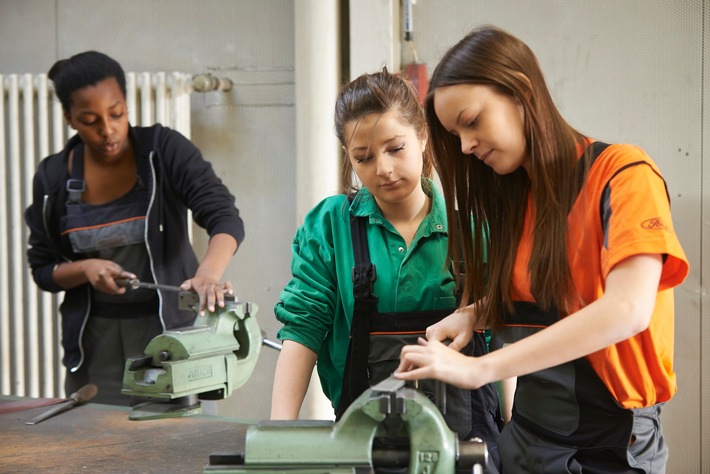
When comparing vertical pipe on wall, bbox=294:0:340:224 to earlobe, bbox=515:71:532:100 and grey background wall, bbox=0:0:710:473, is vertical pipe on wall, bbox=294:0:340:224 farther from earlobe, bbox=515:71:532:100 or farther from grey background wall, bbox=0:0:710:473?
earlobe, bbox=515:71:532:100

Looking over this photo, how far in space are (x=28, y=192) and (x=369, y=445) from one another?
2.80m

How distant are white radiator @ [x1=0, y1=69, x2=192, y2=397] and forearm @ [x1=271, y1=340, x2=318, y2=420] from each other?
198 centimetres

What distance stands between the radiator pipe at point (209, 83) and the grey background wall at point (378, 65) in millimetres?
48

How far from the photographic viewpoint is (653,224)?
1048mm

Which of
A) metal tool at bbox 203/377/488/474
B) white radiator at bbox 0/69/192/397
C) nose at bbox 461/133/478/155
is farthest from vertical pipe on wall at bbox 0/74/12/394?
nose at bbox 461/133/478/155

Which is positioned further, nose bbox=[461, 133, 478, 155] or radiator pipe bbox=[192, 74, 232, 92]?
radiator pipe bbox=[192, 74, 232, 92]

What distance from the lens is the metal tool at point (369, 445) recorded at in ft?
3.55

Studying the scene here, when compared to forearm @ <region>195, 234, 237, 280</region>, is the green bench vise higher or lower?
lower

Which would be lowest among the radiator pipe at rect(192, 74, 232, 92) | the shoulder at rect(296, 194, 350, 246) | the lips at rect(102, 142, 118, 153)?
the shoulder at rect(296, 194, 350, 246)

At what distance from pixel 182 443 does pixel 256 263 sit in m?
1.80

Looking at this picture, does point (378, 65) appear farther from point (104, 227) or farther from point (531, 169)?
point (531, 169)

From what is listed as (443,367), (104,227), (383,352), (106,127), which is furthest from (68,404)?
(443,367)

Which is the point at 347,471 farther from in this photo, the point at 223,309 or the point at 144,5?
the point at 144,5

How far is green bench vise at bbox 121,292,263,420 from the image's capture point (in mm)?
1836
